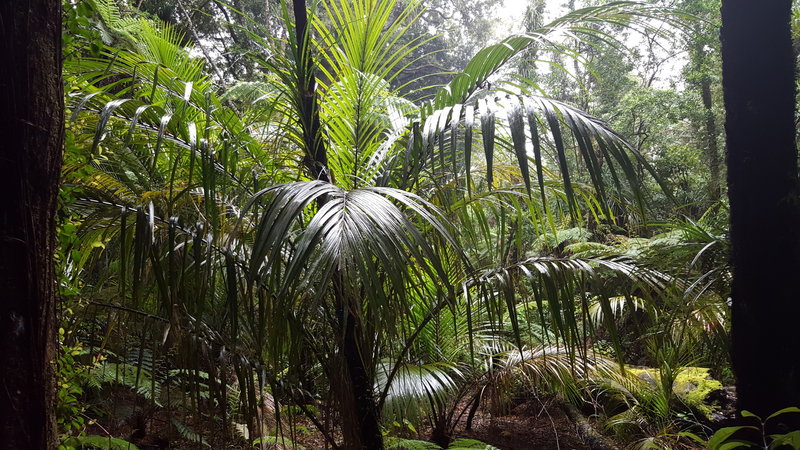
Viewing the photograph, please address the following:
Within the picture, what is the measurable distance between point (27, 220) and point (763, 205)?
248cm

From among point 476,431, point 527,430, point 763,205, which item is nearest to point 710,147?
point 527,430

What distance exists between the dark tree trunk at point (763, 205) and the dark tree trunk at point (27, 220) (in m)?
2.41

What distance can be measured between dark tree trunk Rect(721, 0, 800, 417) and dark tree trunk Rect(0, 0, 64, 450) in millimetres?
2412

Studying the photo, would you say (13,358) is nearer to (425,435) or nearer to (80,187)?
(80,187)

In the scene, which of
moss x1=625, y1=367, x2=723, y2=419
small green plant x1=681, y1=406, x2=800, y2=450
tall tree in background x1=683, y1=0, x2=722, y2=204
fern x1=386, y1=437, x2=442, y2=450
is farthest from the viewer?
tall tree in background x1=683, y1=0, x2=722, y2=204

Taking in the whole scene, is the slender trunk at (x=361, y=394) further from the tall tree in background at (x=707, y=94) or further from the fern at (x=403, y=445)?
the tall tree in background at (x=707, y=94)

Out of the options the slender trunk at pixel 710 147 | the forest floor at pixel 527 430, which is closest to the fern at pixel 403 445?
the forest floor at pixel 527 430

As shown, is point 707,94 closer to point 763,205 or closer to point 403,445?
point 763,205

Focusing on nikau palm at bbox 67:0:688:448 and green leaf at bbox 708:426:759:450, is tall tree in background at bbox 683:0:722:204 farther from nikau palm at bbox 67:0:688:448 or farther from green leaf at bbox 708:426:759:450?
green leaf at bbox 708:426:759:450

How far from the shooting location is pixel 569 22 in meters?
2.20

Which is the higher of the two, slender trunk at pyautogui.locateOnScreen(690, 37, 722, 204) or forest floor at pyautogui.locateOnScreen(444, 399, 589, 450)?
slender trunk at pyautogui.locateOnScreen(690, 37, 722, 204)

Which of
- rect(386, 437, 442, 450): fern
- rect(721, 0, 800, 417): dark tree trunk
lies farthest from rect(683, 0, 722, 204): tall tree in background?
rect(386, 437, 442, 450): fern

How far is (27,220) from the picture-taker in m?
1.18

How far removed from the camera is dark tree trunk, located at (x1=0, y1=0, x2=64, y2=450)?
3.72ft
